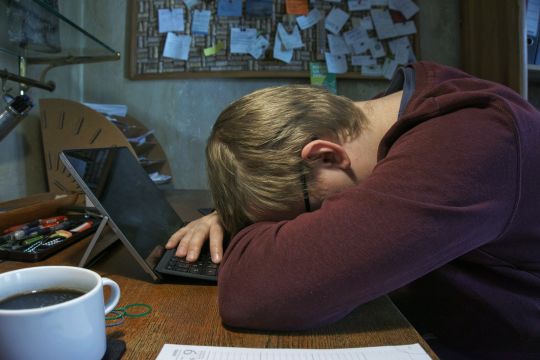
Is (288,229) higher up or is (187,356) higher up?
(288,229)

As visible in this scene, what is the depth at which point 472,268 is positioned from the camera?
0.56 metres

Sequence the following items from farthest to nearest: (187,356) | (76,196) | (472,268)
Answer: (76,196) < (472,268) < (187,356)

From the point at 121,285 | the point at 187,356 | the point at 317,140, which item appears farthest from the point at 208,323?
the point at 317,140

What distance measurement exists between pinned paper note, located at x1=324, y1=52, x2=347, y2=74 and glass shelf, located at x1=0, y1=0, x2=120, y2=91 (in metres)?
0.96

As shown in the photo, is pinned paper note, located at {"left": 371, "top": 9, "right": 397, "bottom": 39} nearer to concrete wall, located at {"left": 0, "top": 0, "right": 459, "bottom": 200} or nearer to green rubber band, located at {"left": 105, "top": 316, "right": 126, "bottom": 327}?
concrete wall, located at {"left": 0, "top": 0, "right": 459, "bottom": 200}

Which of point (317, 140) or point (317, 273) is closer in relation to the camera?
point (317, 273)

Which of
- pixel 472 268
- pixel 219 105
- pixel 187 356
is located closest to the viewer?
pixel 187 356

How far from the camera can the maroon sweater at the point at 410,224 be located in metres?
0.42

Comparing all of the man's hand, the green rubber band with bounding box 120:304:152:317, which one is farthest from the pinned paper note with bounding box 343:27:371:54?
the green rubber band with bounding box 120:304:152:317

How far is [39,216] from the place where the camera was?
85 cm

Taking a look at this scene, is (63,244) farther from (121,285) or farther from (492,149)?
(492,149)

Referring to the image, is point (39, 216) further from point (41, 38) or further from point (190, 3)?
point (190, 3)

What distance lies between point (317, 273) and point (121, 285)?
31cm

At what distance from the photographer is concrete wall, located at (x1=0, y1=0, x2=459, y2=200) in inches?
71.6
